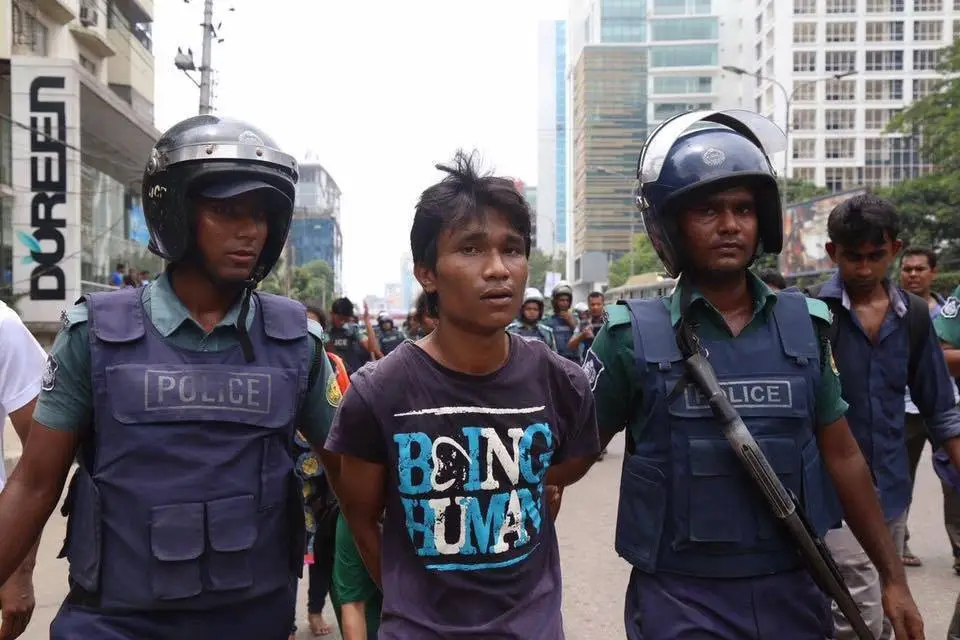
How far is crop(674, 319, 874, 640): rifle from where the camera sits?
7.31 feet

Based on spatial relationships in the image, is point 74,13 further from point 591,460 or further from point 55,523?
point 591,460

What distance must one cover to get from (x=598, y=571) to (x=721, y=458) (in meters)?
3.51

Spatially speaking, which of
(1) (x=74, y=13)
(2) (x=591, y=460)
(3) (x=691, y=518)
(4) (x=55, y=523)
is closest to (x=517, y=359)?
(2) (x=591, y=460)

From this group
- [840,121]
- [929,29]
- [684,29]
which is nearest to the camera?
[929,29]

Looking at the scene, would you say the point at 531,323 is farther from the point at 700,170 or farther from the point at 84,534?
the point at 84,534

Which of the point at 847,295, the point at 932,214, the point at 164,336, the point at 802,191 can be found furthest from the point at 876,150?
the point at 164,336

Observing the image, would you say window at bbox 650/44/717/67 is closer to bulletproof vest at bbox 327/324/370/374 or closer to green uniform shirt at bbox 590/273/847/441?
bulletproof vest at bbox 327/324/370/374

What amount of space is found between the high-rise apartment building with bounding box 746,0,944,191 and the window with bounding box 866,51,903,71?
81 mm

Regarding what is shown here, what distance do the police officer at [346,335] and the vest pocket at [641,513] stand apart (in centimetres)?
807

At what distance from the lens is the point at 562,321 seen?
1192cm

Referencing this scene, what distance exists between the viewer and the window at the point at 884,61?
7262cm

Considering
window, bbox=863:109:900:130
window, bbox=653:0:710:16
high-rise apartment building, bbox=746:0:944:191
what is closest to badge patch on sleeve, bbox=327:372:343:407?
high-rise apartment building, bbox=746:0:944:191

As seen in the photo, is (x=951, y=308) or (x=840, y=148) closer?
(x=951, y=308)

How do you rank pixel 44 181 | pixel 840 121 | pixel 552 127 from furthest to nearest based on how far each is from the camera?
pixel 552 127, pixel 840 121, pixel 44 181
